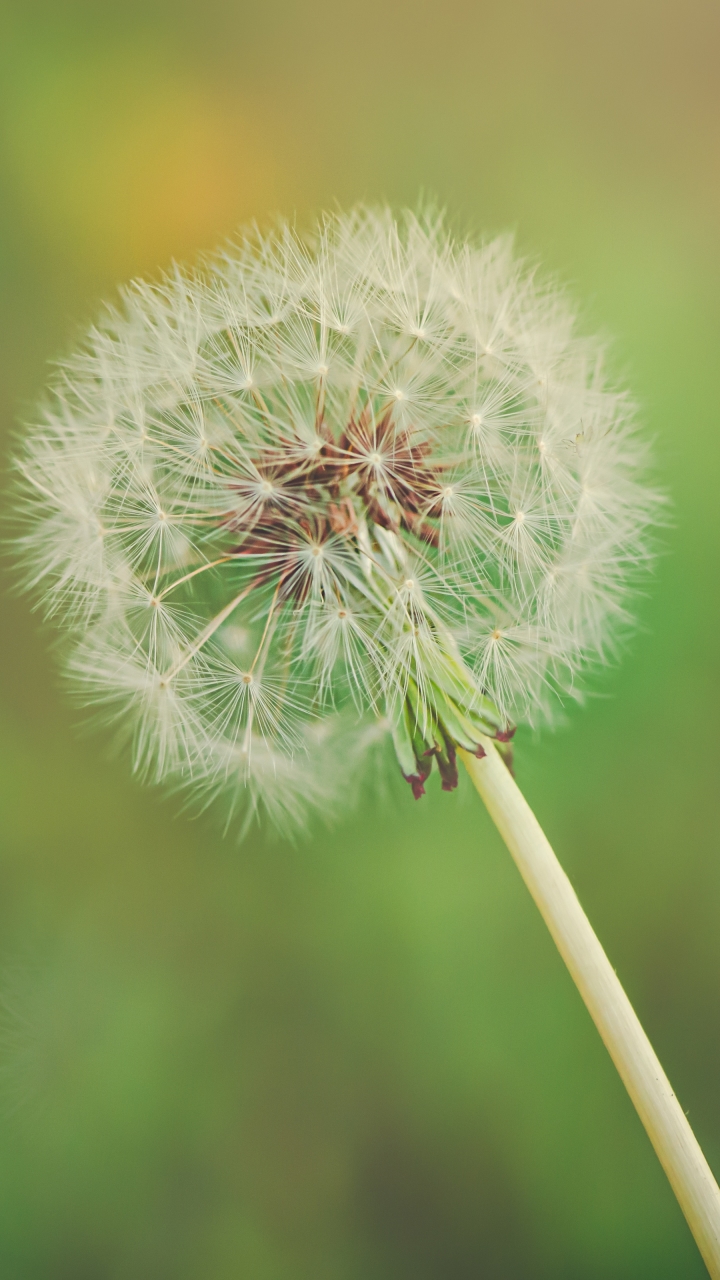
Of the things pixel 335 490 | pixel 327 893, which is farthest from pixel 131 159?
pixel 327 893

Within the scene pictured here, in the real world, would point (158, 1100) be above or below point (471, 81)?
below

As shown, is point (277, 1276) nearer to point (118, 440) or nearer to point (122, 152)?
point (118, 440)

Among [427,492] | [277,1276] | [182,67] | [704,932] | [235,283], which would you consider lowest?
[277,1276]

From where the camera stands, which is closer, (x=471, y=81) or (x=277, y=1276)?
(x=277, y=1276)

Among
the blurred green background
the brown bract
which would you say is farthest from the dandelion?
the blurred green background

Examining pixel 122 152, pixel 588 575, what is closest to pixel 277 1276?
pixel 588 575

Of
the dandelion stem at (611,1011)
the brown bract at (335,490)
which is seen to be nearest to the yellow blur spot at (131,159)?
the brown bract at (335,490)

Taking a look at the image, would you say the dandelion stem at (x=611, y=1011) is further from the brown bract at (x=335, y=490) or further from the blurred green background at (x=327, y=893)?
the brown bract at (x=335, y=490)
